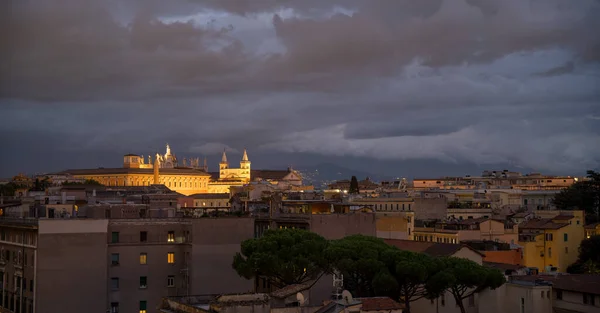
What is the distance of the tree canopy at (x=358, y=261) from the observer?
1743 inches

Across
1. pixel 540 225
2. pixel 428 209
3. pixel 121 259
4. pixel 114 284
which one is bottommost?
Answer: pixel 114 284

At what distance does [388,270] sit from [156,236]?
16705mm

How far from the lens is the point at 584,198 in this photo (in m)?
108

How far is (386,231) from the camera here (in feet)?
245

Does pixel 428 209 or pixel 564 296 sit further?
pixel 428 209

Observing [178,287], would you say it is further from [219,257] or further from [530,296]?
[530,296]

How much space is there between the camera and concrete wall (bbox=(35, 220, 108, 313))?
50.6 meters

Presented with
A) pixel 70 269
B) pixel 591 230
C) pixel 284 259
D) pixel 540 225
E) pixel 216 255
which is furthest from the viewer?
pixel 591 230

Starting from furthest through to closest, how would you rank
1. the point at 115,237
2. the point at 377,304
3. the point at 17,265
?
1. the point at 17,265
2. the point at 115,237
3. the point at 377,304

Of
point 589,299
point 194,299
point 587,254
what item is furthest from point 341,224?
point 587,254

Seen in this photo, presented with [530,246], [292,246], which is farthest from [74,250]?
[530,246]

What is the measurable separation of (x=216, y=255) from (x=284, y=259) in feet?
24.4

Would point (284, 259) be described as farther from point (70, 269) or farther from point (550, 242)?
point (550, 242)

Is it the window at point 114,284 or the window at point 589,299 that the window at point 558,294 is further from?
the window at point 114,284
